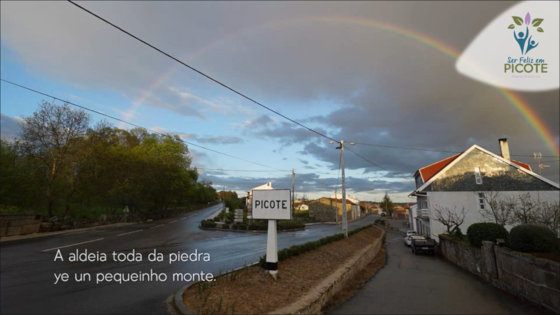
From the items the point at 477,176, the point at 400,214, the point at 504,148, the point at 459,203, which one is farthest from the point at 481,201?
the point at 400,214

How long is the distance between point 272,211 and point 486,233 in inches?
525

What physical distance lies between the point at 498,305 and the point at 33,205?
38.8m

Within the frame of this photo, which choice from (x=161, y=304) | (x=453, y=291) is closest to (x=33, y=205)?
(x=161, y=304)

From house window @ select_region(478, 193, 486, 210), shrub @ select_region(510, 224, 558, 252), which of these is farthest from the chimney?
shrub @ select_region(510, 224, 558, 252)

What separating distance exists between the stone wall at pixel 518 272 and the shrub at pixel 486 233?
21.5 inches

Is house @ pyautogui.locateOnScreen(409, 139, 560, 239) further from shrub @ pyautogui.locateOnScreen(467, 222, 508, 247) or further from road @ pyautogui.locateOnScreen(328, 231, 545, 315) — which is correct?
road @ pyautogui.locateOnScreen(328, 231, 545, 315)

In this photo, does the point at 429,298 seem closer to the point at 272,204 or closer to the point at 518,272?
the point at 518,272

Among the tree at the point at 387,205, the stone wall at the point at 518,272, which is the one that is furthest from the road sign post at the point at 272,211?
the tree at the point at 387,205

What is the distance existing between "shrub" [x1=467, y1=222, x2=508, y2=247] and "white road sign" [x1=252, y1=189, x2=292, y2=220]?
12805 millimetres

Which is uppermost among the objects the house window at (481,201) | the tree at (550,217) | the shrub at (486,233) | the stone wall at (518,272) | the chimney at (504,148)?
the chimney at (504,148)

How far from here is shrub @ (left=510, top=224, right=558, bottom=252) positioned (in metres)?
12.7

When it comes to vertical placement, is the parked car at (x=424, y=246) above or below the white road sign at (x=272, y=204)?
below

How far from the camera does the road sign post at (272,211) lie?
10727mm

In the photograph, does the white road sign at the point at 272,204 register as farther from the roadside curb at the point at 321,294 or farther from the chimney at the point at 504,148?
the chimney at the point at 504,148
